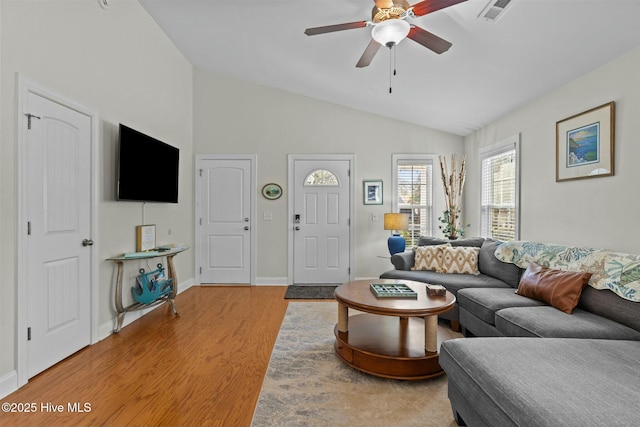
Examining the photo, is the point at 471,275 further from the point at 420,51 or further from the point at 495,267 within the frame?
the point at 420,51

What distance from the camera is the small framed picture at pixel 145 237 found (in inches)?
132

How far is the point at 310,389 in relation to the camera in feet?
6.51

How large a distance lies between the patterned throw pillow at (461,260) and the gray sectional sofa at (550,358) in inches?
26.5

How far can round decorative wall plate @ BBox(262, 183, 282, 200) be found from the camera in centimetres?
484

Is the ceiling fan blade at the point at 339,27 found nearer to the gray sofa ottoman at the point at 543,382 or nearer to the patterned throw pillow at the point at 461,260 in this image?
the gray sofa ottoman at the point at 543,382

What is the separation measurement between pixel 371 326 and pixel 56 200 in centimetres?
270

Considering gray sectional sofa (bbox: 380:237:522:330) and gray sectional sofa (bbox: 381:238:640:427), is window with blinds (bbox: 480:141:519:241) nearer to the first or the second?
gray sectional sofa (bbox: 380:237:522:330)

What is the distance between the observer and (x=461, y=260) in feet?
11.5

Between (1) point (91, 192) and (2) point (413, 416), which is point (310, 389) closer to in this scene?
(2) point (413, 416)

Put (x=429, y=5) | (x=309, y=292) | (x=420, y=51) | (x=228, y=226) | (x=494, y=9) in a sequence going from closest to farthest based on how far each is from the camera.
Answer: (x=429, y=5)
(x=494, y=9)
(x=420, y=51)
(x=309, y=292)
(x=228, y=226)

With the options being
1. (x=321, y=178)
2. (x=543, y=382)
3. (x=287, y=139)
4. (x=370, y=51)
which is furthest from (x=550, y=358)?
(x=287, y=139)

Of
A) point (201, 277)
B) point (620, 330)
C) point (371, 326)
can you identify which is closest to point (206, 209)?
point (201, 277)

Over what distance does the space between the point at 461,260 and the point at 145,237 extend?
3576 millimetres

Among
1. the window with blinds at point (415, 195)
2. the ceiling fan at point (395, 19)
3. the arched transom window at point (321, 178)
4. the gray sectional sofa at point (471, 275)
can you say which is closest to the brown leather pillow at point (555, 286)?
the gray sectional sofa at point (471, 275)
